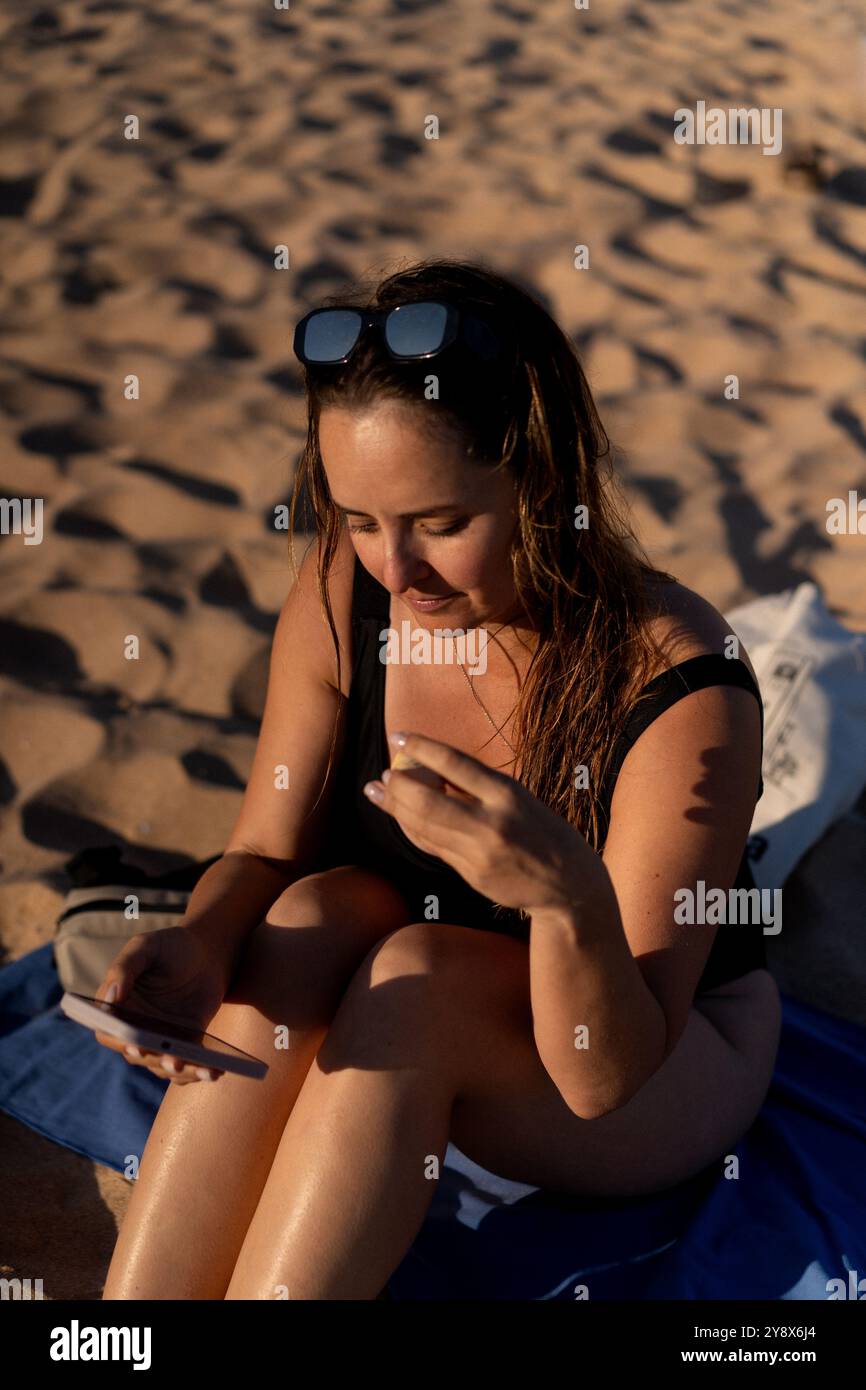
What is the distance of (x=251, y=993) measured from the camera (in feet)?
5.39

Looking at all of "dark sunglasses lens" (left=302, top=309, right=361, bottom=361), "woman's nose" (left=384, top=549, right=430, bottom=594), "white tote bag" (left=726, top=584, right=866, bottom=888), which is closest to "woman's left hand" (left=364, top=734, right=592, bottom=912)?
"woman's nose" (left=384, top=549, right=430, bottom=594)

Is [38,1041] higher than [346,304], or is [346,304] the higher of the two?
[346,304]

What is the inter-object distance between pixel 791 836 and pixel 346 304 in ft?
4.59

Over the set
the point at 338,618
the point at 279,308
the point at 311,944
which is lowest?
the point at 279,308

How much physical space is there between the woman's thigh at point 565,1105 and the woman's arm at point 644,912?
125mm

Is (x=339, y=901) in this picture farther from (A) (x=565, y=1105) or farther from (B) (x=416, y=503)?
(B) (x=416, y=503)

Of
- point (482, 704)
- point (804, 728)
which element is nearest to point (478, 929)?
point (482, 704)

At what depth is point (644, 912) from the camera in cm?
153

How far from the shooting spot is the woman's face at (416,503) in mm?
1521

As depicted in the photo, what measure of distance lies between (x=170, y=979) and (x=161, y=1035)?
0.48 ft

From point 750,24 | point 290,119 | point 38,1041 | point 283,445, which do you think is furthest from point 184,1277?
point 750,24

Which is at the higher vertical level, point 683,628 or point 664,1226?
point 683,628

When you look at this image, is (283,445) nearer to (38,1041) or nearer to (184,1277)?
(38,1041)

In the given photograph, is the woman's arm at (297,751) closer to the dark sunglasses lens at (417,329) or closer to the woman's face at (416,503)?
the woman's face at (416,503)
